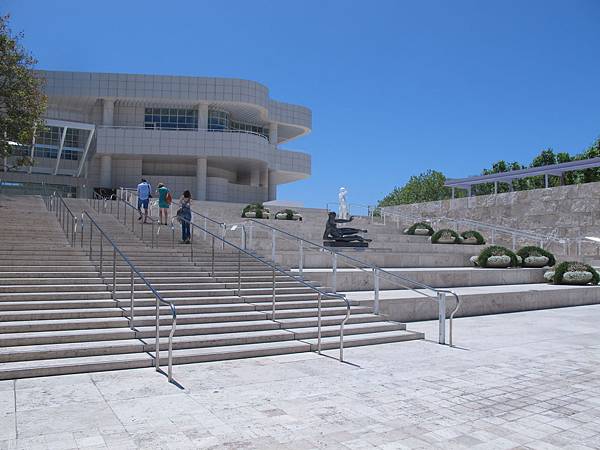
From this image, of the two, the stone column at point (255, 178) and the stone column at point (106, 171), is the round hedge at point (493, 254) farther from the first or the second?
the stone column at point (255, 178)

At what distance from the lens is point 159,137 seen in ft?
140

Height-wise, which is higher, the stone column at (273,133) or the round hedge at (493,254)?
the stone column at (273,133)

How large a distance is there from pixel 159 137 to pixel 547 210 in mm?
28099

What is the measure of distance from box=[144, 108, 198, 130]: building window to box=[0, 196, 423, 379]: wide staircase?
30612 millimetres

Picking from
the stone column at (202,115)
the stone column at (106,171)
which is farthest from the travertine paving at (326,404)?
the stone column at (106,171)

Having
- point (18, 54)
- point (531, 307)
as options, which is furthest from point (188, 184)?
point (531, 307)

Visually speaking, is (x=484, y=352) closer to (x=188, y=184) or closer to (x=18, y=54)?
(x=18, y=54)

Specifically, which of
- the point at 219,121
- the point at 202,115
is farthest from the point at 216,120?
the point at 202,115

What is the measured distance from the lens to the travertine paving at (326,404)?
5.39 metres

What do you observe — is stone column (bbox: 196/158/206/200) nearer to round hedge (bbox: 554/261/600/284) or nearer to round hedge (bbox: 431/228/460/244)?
round hedge (bbox: 431/228/460/244)

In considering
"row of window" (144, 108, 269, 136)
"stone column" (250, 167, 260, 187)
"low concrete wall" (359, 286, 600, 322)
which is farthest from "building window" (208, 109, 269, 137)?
"low concrete wall" (359, 286, 600, 322)

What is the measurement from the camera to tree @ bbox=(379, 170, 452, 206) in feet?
278

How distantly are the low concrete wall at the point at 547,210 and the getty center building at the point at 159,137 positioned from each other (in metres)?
18.8

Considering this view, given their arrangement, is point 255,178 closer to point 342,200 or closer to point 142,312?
point 342,200
